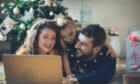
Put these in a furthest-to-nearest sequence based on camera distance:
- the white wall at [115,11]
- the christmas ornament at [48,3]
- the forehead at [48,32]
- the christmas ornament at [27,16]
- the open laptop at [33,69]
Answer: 1. the white wall at [115,11]
2. the christmas ornament at [48,3]
3. the christmas ornament at [27,16]
4. the forehead at [48,32]
5. the open laptop at [33,69]

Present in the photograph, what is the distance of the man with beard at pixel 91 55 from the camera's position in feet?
6.22

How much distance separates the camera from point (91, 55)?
190 centimetres

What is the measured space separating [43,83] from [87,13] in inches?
115

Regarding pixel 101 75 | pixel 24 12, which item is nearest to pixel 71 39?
pixel 101 75

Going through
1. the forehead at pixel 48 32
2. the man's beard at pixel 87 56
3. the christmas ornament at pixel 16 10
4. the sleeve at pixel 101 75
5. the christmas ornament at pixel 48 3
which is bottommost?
the sleeve at pixel 101 75

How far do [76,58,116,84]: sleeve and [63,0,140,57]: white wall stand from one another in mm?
2493

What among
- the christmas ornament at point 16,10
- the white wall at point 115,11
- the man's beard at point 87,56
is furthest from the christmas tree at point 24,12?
the white wall at point 115,11

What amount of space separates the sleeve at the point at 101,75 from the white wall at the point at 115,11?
2.49m

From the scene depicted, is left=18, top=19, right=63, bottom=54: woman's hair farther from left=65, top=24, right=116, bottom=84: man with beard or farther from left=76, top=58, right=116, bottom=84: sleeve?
left=76, top=58, right=116, bottom=84: sleeve

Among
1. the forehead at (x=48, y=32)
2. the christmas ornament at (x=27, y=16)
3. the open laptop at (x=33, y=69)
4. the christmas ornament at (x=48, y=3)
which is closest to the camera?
the open laptop at (x=33, y=69)

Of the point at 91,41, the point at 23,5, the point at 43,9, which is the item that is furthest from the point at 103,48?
the point at 23,5

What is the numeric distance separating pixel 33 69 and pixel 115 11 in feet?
10.4

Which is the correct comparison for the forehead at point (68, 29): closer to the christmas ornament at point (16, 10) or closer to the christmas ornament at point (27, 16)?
the christmas ornament at point (27, 16)

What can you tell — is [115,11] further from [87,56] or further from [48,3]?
[87,56]
